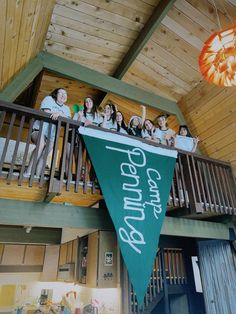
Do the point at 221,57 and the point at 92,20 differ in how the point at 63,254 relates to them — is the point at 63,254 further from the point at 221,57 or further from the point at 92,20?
the point at 221,57

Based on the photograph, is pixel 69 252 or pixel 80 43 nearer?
pixel 80 43

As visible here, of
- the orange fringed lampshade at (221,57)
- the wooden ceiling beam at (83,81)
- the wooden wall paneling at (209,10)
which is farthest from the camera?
the wooden wall paneling at (209,10)

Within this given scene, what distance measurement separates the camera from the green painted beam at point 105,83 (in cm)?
355

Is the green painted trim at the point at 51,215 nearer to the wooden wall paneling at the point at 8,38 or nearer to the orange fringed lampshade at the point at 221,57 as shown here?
the wooden wall paneling at the point at 8,38

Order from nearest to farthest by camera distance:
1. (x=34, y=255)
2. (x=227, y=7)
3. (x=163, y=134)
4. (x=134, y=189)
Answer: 1. (x=134, y=189)
2. (x=227, y=7)
3. (x=163, y=134)
4. (x=34, y=255)

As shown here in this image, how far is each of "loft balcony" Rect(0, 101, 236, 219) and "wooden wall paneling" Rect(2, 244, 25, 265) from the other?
3285 mm

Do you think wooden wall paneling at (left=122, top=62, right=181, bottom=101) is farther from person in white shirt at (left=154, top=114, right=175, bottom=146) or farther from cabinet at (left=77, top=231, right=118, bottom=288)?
cabinet at (left=77, top=231, right=118, bottom=288)

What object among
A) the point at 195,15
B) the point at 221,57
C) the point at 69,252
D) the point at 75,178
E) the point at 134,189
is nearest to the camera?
the point at 221,57

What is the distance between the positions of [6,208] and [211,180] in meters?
2.63

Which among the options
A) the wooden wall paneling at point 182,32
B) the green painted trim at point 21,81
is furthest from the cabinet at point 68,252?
the wooden wall paneling at point 182,32

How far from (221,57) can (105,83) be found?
227 centimetres

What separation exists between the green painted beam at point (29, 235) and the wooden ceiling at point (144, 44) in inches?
120

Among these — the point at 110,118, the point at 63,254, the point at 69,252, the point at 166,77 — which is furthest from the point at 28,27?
the point at 63,254

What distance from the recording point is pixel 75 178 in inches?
90.6
